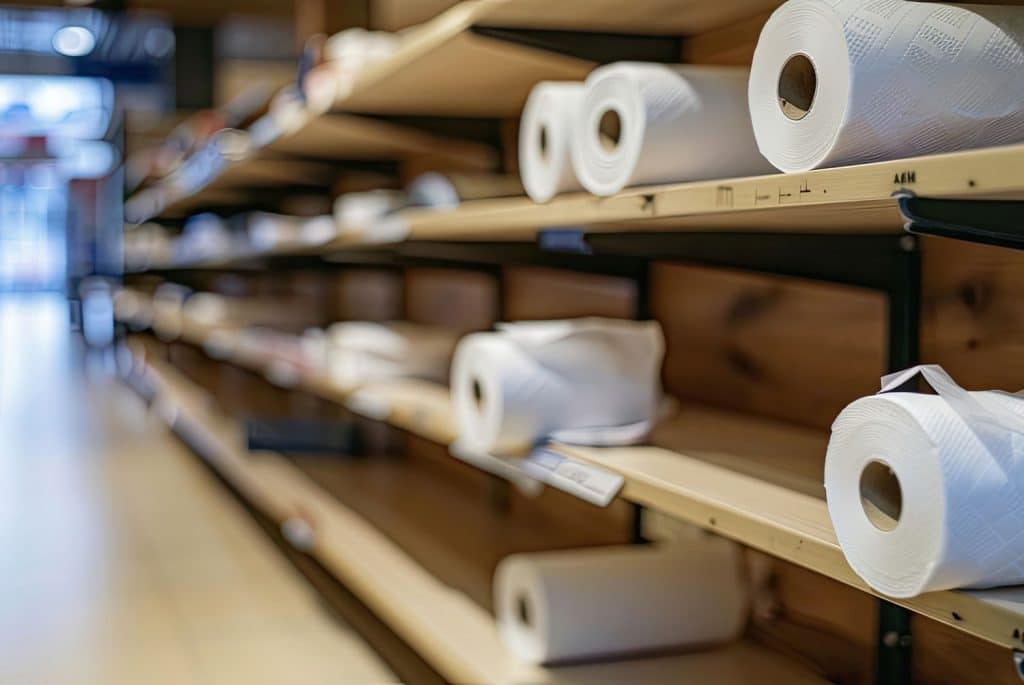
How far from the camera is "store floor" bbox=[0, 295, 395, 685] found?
113 inches

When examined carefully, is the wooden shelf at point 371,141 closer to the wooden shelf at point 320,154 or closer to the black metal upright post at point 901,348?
the wooden shelf at point 320,154

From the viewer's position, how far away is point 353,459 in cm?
455

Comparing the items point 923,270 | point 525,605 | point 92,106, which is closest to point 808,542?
point 923,270

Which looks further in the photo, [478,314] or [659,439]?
[478,314]

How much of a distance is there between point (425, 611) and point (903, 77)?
1675 millimetres

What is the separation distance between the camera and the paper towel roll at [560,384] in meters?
2.02

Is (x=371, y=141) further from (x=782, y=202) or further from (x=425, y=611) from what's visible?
(x=782, y=202)

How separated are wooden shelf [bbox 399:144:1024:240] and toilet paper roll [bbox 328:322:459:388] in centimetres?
101

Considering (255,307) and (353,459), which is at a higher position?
(255,307)

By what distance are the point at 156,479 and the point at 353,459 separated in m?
1.30

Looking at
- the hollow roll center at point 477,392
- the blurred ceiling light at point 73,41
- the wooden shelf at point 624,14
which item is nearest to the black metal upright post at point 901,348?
the wooden shelf at point 624,14

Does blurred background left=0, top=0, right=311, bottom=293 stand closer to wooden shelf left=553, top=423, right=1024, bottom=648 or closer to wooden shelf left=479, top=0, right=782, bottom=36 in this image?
wooden shelf left=479, top=0, right=782, bottom=36

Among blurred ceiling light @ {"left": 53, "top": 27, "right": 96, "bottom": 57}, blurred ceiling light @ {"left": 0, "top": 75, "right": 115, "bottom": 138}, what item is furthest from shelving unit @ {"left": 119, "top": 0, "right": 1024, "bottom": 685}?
blurred ceiling light @ {"left": 0, "top": 75, "right": 115, "bottom": 138}

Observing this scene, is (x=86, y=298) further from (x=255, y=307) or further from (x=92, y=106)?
(x=255, y=307)
